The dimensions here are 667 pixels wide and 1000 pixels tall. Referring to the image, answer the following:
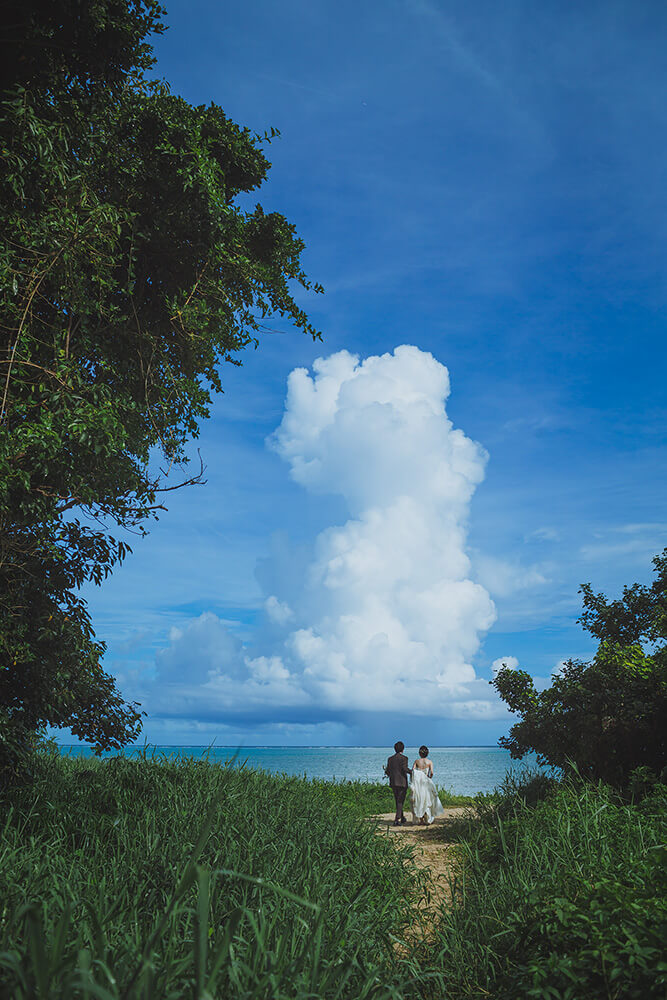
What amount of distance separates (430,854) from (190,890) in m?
6.67

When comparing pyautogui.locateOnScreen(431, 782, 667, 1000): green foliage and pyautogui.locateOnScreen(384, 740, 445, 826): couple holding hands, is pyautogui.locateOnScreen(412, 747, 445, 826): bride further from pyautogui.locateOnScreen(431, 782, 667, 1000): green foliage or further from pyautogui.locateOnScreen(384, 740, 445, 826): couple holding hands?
pyautogui.locateOnScreen(431, 782, 667, 1000): green foliage

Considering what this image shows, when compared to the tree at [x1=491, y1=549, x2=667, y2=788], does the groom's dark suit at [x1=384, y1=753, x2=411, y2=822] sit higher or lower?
lower

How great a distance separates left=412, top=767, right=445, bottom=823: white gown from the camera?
49.1 feet

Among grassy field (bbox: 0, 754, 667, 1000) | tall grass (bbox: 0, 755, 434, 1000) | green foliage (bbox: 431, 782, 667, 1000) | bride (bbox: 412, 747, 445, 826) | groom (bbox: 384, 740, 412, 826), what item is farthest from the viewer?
groom (bbox: 384, 740, 412, 826)

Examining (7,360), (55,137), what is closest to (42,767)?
(7,360)

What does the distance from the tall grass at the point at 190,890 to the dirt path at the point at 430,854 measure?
25cm

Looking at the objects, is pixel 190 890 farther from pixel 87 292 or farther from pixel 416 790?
pixel 416 790

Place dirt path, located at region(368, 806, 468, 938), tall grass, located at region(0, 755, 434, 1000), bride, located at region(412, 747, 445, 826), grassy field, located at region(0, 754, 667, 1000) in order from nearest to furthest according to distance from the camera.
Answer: tall grass, located at region(0, 755, 434, 1000)
grassy field, located at region(0, 754, 667, 1000)
dirt path, located at region(368, 806, 468, 938)
bride, located at region(412, 747, 445, 826)

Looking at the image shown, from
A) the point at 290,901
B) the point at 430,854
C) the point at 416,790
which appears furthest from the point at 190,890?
the point at 416,790

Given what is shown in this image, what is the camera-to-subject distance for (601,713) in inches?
425

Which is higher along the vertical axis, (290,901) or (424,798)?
(290,901)

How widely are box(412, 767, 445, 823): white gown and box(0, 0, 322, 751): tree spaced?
7801mm

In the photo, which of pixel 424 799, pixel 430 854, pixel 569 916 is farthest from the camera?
pixel 424 799

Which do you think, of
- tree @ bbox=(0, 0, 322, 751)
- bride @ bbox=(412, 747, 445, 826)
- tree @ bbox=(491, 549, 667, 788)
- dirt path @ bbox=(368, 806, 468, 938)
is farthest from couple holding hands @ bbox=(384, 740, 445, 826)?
tree @ bbox=(0, 0, 322, 751)
